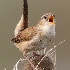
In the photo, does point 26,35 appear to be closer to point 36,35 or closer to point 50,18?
point 36,35

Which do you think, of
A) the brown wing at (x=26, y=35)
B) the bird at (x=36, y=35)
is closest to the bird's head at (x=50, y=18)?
the bird at (x=36, y=35)

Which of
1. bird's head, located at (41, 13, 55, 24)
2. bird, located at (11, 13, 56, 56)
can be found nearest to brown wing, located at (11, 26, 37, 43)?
bird, located at (11, 13, 56, 56)

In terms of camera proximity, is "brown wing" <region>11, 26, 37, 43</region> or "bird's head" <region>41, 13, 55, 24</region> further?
"brown wing" <region>11, 26, 37, 43</region>

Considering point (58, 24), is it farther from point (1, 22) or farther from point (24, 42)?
point (24, 42)

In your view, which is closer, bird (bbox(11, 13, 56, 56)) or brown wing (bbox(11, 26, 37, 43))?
bird (bbox(11, 13, 56, 56))

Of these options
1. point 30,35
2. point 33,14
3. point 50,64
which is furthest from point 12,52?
point 50,64

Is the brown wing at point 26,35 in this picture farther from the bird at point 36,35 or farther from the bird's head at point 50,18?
the bird's head at point 50,18

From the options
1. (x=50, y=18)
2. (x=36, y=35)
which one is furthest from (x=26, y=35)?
(x=50, y=18)

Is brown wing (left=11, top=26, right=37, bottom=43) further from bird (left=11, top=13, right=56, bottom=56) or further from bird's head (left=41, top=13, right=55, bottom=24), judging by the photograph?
bird's head (left=41, top=13, right=55, bottom=24)

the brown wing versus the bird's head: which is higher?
the bird's head
